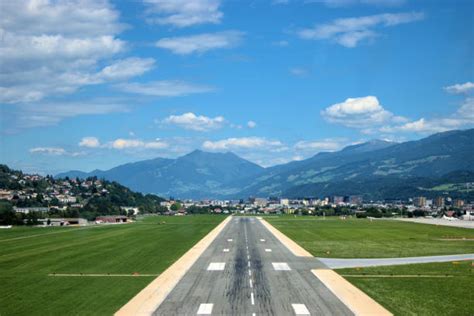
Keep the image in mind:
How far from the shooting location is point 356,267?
46.2 m

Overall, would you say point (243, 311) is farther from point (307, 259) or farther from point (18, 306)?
point (307, 259)

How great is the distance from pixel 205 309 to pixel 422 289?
13.7 metres

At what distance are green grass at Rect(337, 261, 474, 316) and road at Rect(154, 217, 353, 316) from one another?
8.98ft

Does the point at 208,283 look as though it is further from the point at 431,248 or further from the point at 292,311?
the point at 431,248

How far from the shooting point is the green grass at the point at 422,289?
30.5m

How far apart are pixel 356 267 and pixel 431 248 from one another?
64.7 ft

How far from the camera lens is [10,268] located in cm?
4691

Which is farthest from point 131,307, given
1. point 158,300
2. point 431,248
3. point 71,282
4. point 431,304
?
point 431,248

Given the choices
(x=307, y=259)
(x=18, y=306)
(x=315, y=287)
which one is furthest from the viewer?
(x=307, y=259)

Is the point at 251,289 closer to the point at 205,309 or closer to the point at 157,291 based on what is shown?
the point at 157,291

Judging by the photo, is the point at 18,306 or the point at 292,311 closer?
the point at 292,311

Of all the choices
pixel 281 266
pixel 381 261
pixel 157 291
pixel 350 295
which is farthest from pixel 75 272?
pixel 381 261

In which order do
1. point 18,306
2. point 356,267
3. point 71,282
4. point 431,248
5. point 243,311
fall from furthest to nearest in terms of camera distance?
point 431,248
point 356,267
point 71,282
point 18,306
point 243,311

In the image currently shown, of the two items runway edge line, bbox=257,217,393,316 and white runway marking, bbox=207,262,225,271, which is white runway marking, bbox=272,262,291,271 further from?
white runway marking, bbox=207,262,225,271
